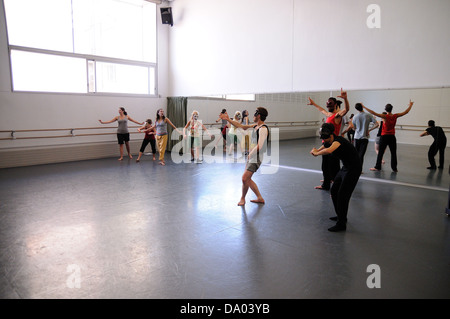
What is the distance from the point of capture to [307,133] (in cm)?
1208

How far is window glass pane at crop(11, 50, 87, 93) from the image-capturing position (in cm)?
833

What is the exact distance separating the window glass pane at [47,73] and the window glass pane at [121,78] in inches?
21.8

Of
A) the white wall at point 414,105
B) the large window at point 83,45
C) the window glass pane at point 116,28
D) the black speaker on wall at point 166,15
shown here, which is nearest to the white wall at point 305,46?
the black speaker on wall at point 166,15

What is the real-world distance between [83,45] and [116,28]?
53.8 inches

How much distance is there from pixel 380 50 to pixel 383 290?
5586 millimetres

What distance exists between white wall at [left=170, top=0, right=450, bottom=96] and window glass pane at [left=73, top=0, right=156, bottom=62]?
91cm

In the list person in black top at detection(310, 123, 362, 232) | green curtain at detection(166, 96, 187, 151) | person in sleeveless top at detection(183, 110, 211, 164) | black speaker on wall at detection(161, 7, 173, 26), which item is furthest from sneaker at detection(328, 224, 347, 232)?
black speaker on wall at detection(161, 7, 173, 26)

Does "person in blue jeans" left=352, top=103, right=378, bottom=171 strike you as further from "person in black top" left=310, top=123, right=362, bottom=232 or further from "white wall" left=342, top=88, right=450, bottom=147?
"person in black top" left=310, top=123, right=362, bottom=232

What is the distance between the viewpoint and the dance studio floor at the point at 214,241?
271 centimetres

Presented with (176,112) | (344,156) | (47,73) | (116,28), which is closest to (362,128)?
(344,156)

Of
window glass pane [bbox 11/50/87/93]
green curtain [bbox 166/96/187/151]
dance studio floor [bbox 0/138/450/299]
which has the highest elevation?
window glass pane [bbox 11/50/87/93]
